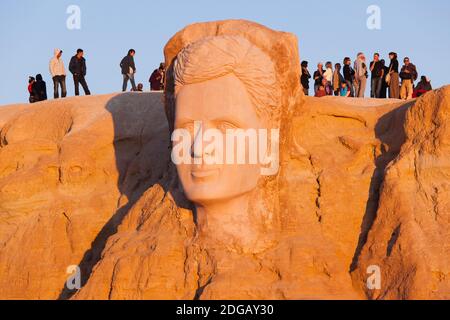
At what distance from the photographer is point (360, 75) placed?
918 inches

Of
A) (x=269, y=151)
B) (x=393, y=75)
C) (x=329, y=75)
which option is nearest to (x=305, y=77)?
(x=329, y=75)

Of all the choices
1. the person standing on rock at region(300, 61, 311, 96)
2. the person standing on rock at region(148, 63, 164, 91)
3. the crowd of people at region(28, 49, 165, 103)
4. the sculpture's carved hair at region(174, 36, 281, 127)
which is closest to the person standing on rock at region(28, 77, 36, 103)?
the crowd of people at region(28, 49, 165, 103)

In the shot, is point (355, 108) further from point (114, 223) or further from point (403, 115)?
point (114, 223)

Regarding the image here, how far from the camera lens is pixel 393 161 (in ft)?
50.4

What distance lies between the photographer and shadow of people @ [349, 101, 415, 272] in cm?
1539

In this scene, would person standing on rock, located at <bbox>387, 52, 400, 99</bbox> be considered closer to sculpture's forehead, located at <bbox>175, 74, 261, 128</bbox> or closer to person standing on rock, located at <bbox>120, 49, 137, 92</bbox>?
person standing on rock, located at <bbox>120, 49, 137, 92</bbox>

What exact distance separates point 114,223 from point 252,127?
8.60 ft

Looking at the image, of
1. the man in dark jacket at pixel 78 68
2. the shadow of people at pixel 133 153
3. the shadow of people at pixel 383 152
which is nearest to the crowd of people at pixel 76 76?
the man in dark jacket at pixel 78 68

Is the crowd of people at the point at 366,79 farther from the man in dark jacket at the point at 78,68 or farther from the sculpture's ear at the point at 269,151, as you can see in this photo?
the sculpture's ear at the point at 269,151

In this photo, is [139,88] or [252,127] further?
[139,88]

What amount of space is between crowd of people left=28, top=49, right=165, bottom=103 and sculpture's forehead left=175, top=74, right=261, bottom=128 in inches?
322

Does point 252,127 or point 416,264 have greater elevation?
point 252,127

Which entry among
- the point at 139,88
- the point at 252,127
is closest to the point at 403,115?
the point at 252,127

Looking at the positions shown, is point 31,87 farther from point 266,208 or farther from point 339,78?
point 266,208
